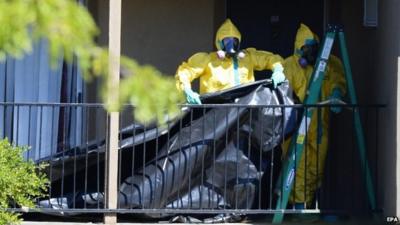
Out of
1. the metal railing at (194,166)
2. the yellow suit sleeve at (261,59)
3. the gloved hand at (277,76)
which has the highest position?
the yellow suit sleeve at (261,59)

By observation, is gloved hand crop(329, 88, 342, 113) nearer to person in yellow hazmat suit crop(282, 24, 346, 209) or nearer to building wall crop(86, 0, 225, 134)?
person in yellow hazmat suit crop(282, 24, 346, 209)

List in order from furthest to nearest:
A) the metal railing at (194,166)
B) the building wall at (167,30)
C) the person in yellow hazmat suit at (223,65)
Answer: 1. the building wall at (167,30)
2. the person in yellow hazmat suit at (223,65)
3. the metal railing at (194,166)

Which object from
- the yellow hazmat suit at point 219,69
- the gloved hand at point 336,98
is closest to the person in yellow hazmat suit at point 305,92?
the gloved hand at point 336,98

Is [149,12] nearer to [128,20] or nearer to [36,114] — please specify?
[128,20]

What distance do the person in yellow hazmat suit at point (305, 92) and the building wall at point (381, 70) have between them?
409 mm

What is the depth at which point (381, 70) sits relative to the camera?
7.57m

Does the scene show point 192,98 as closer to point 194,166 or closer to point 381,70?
point 194,166

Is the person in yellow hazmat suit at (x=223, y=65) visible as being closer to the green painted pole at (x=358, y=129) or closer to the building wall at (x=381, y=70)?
the green painted pole at (x=358, y=129)

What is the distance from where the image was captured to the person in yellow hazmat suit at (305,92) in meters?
7.62

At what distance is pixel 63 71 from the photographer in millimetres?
8445

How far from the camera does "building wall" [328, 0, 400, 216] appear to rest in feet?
22.4

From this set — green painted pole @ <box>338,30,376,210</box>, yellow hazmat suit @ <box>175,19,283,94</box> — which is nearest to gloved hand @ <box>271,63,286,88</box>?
yellow hazmat suit @ <box>175,19,283,94</box>

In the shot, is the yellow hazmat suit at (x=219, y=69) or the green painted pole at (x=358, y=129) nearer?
the green painted pole at (x=358, y=129)

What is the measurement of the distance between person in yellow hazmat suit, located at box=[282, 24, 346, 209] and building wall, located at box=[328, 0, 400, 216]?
1.34ft
